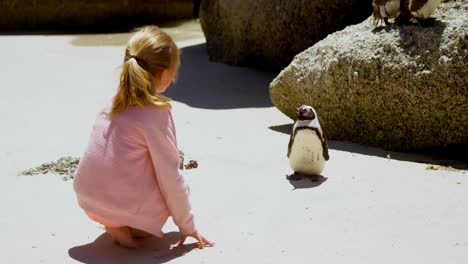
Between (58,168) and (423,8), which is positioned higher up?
(423,8)

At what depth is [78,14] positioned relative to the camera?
549 inches

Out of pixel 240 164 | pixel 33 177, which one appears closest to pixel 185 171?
pixel 240 164

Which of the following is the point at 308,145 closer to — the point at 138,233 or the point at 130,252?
the point at 138,233

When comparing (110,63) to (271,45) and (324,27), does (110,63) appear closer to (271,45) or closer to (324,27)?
(271,45)

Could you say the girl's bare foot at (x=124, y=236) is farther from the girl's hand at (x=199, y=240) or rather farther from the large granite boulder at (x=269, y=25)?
the large granite boulder at (x=269, y=25)

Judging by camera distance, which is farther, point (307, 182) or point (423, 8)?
point (423, 8)

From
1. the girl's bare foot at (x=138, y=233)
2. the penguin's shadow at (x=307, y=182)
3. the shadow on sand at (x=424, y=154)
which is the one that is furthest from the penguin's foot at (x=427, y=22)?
the girl's bare foot at (x=138, y=233)

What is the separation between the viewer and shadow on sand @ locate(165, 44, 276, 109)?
23.7ft

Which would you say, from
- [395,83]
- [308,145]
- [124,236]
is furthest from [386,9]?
[124,236]

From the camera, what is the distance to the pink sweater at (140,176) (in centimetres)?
287

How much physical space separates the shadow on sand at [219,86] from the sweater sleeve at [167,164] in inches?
160

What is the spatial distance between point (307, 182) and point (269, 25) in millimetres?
4827

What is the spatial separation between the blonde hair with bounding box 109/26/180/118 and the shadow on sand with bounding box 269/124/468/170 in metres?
2.31

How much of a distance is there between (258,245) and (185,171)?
1477mm
